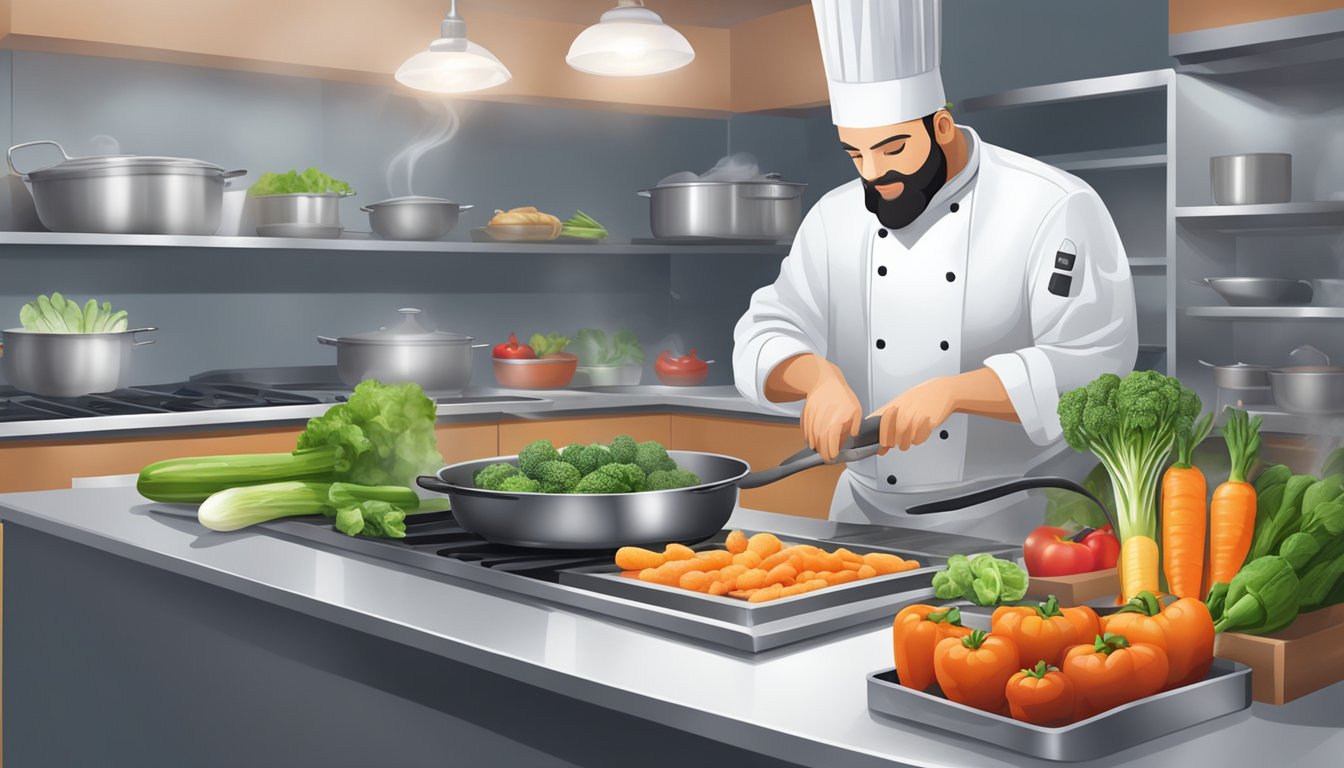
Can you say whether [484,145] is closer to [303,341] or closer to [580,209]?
[580,209]

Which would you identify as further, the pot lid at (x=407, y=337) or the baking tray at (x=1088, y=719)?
the pot lid at (x=407, y=337)

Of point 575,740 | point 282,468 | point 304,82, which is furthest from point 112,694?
point 304,82

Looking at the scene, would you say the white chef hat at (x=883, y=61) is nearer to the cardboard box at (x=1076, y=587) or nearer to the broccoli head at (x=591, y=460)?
the broccoli head at (x=591, y=460)

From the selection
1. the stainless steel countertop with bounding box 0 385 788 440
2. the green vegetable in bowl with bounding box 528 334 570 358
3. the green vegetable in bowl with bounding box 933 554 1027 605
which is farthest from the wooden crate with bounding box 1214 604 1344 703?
the green vegetable in bowl with bounding box 528 334 570 358

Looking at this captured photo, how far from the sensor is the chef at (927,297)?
1.99 m

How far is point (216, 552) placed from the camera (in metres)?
1.63

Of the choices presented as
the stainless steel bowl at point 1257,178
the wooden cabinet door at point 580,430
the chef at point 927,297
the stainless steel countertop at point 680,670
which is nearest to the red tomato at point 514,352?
the wooden cabinet door at point 580,430

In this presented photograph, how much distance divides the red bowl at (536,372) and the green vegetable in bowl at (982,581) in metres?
2.77

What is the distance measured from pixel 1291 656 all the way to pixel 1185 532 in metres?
0.19

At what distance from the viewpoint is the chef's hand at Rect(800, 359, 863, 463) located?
1829mm

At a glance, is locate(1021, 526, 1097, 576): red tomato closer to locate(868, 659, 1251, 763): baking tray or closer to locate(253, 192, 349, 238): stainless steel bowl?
locate(868, 659, 1251, 763): baking tray

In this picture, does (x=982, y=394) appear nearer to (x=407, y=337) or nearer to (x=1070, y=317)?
(x=1070, y=317)

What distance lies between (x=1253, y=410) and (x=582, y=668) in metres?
2.36

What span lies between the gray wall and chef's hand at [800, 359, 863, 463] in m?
2.08
